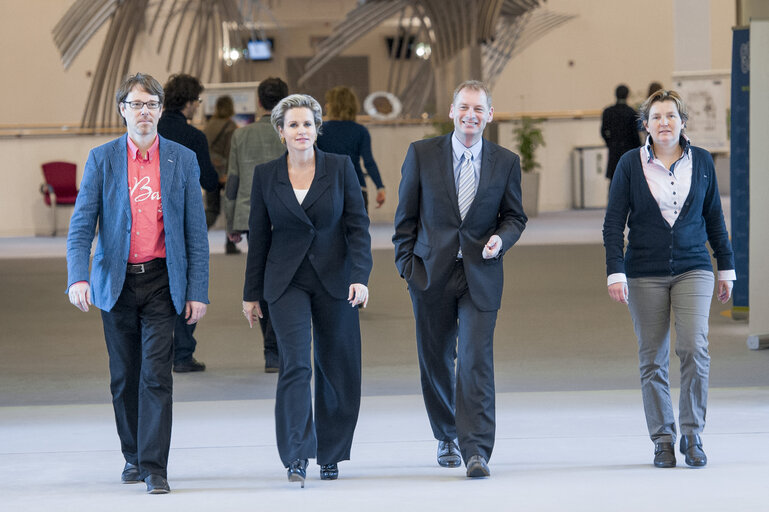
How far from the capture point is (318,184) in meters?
4.00

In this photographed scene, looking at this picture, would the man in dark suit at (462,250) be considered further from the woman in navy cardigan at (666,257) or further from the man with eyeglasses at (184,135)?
the man with eyeglasses at (184,135)

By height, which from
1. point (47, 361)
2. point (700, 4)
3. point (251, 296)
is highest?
point (700, 4)

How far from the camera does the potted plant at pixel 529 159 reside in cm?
1662

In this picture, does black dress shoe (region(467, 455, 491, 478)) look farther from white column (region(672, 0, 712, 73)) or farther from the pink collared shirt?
white column (region(672, 0, 712, 73))

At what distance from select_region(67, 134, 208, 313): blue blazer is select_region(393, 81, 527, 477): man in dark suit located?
0.73m

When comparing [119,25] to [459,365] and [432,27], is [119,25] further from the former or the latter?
[459,365]

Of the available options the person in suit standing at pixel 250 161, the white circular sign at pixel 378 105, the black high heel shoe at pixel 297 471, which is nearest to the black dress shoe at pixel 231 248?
the person in suit standing at pixel 250 161

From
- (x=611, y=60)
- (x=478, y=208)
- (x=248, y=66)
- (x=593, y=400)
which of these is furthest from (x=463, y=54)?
(x=478, y=208)

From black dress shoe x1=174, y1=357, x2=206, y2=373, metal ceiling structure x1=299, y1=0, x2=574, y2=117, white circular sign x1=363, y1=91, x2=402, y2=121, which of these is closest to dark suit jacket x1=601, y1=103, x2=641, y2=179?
metal ceiling structure x1=299, y1=0, x2=574, y2=117

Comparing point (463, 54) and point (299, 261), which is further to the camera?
point (463, 54)

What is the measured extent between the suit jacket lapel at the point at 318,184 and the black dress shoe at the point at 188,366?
2.64 meters

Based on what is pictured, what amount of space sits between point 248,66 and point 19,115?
7.08 metres

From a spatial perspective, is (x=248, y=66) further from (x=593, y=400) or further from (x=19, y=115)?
(x=593, y=400)

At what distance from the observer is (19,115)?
21.4 m
